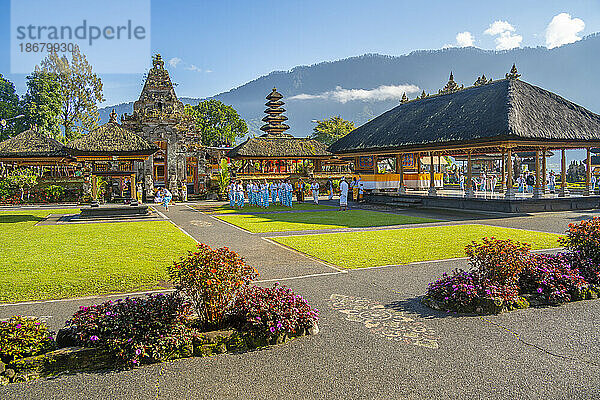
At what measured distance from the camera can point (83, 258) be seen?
1061 cm

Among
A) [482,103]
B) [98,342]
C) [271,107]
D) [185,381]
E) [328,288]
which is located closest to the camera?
[185,381]

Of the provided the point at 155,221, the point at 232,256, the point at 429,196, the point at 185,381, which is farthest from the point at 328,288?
the point at 429,196

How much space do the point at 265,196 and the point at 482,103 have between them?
41.5 ft

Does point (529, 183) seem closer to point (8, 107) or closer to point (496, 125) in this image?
point (496, 125)

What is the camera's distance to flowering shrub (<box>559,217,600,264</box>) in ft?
24.7

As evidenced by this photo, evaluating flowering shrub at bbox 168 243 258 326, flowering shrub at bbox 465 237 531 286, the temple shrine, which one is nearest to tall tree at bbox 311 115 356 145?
the temple shrine

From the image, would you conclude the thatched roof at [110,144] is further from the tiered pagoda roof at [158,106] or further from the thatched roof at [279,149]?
the thatched roof at [279,149]

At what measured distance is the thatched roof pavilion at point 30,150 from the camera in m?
32.2

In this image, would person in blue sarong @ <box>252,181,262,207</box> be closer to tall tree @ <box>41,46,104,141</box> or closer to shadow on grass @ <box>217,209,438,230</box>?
shadow on grass @ <box>217,209,438,230</box>

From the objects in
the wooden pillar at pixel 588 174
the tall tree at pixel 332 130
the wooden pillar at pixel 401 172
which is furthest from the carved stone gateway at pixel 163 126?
the tall tree at pixel 332 130

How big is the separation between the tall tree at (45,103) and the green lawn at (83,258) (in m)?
38.1

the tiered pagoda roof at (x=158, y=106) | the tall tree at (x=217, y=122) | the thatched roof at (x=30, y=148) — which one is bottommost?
the thatched roof at (x=30, y=148)

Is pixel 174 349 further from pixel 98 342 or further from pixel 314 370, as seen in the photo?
pixel 314 370

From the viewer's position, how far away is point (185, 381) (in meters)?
4.30
